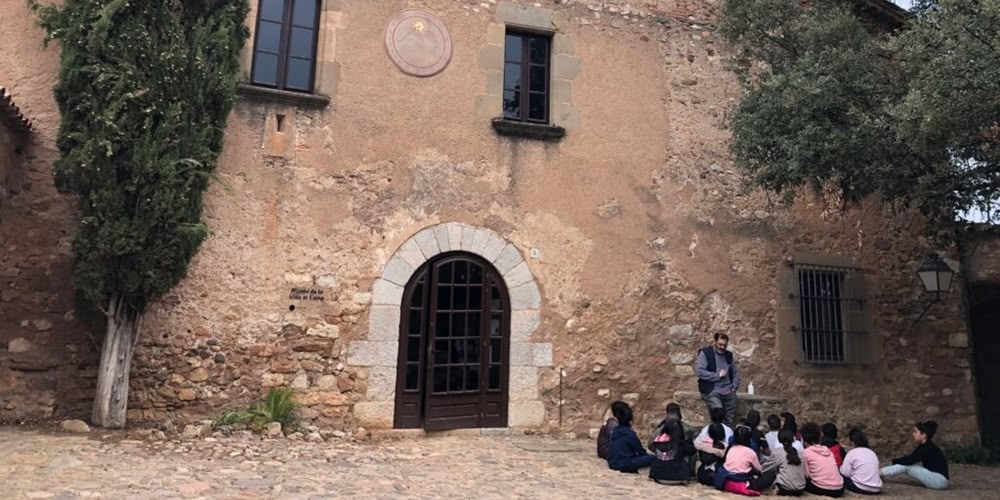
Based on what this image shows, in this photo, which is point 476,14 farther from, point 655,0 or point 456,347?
point 456,347

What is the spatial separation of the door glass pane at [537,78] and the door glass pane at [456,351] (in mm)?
3116

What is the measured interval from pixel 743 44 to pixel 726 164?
1.42 m

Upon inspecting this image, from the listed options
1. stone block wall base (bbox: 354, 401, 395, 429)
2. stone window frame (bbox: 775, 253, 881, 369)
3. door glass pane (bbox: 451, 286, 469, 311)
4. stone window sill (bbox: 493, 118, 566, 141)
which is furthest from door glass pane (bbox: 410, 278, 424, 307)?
stone window frame (bbox: 775, 253, 881, 369)

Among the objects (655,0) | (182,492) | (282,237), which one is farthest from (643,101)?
(182,492)

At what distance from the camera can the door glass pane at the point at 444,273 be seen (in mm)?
7297

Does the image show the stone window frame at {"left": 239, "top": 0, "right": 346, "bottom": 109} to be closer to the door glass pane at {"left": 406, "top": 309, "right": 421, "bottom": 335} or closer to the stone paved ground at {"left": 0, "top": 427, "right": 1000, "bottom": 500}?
the door glass pane at {"left": 406, "top": 309, "right": 421, "bottom": 335}

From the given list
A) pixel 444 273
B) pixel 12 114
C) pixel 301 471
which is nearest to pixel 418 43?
pixel 444 273

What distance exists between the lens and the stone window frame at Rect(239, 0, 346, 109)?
703 cm

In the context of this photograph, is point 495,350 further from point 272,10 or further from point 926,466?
point 272,10

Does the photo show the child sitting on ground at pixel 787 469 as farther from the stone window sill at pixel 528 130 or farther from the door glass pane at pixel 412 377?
the stone window sill at pixel 528 130

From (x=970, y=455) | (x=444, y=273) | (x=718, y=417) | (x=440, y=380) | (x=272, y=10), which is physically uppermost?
(x=272, y=10)

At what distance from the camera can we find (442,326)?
7246 millimetres

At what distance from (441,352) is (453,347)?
0.14m

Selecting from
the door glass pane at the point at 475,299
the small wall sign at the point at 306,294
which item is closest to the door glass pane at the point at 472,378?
the door glass pane at the point at 475,299
